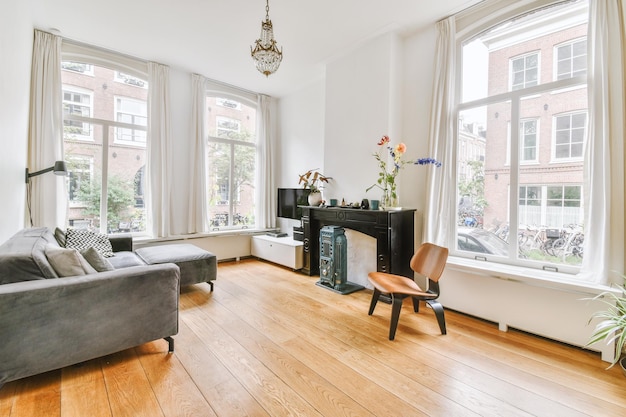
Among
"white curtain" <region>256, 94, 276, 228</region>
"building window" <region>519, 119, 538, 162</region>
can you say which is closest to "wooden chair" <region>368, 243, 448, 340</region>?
"building window" <region>519, 119, 538, 162</region>

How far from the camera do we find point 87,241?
132 inches

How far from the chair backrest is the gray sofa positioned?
2.29 m

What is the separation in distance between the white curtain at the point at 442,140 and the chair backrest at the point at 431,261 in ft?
1.50

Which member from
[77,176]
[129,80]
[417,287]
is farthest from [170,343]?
[129,80]

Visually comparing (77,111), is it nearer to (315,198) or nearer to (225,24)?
(225,24)

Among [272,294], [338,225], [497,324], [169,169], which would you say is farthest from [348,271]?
[169,169]

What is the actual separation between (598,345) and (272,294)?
306 centimetres

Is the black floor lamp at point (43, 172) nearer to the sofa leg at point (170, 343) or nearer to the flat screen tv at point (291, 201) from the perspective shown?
the sofa leg at point (170, 343)

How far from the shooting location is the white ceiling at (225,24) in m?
A: 3.00

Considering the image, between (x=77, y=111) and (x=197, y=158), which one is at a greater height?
(x=77, y=111)

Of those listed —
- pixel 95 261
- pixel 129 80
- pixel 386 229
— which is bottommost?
pixel 95 261

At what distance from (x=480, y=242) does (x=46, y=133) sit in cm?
544

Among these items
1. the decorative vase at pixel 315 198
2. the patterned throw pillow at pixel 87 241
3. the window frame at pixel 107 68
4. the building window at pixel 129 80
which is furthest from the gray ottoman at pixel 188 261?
the building window at pixel 129 80

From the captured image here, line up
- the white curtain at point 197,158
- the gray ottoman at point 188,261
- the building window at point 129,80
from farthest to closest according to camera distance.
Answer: the white curtain at point 197,158 → the building window at point 129,80 → the gray ottoman at point 188,261
